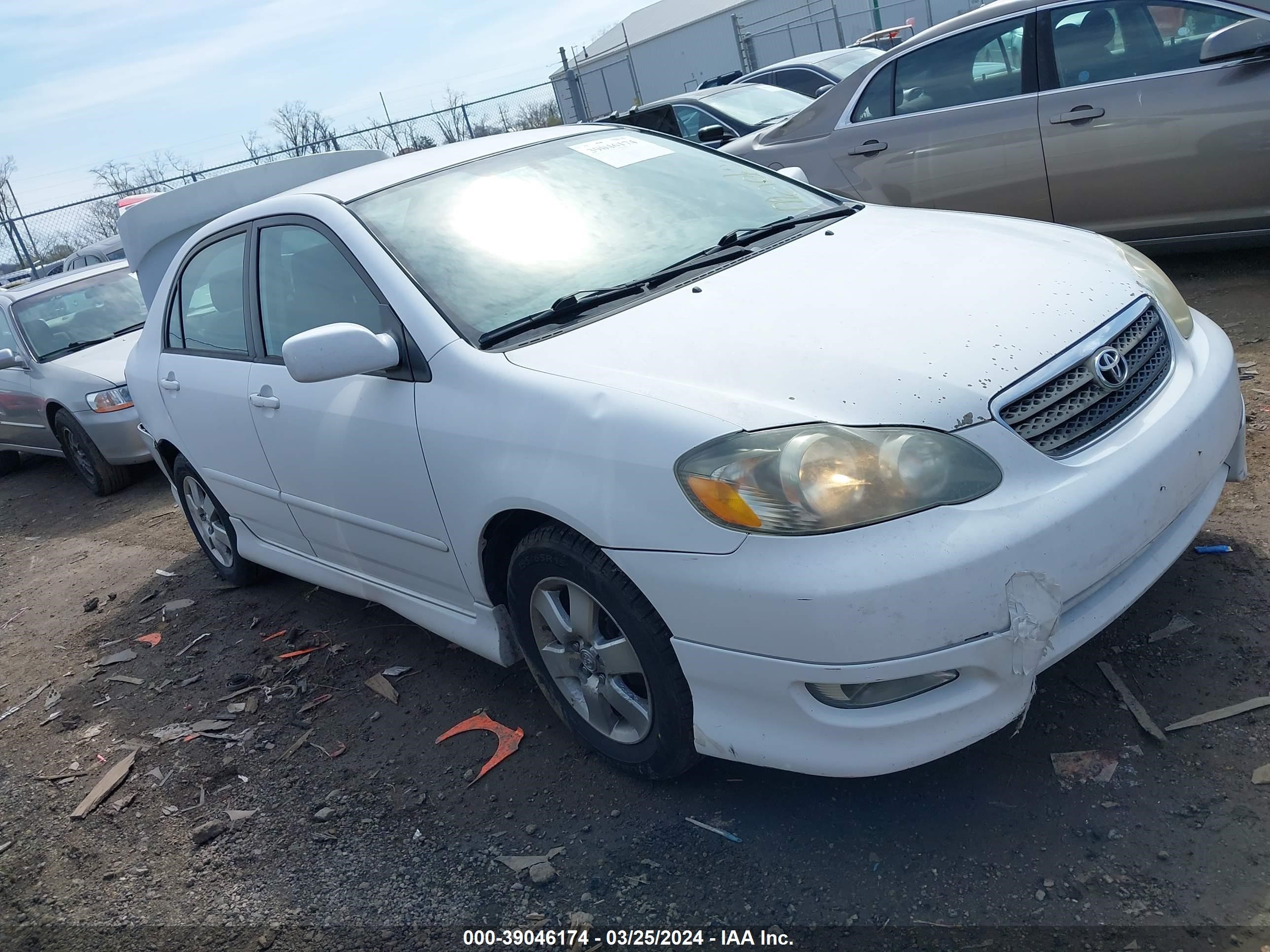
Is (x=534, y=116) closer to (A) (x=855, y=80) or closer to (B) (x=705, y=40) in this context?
(B) (x=705, y=40)

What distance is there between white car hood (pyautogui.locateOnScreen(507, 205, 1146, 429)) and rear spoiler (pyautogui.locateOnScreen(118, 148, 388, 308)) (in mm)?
3464

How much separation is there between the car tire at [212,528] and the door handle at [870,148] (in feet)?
14.0

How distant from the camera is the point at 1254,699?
8.57 ft

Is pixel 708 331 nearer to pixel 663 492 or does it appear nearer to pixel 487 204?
pixel 663 492

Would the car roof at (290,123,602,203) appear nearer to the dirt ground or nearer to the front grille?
the dirt ground

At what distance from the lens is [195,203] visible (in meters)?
5.87

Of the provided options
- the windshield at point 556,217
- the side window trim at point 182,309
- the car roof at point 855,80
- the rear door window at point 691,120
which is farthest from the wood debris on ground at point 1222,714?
the rear door window at point 691,120

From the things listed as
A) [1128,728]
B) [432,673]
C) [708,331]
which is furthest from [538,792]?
[1128,728]

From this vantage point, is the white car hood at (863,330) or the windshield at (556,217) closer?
the white car hood at (863,330)

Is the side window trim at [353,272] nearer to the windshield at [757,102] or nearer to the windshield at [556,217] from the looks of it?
the windshield at [556,217]

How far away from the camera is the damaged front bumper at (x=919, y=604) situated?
7.09ft

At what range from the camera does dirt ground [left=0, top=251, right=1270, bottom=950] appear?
88.1 inches

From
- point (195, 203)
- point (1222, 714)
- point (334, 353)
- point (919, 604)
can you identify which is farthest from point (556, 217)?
point (195, 203)

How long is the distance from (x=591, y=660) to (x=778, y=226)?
5.18 ft
